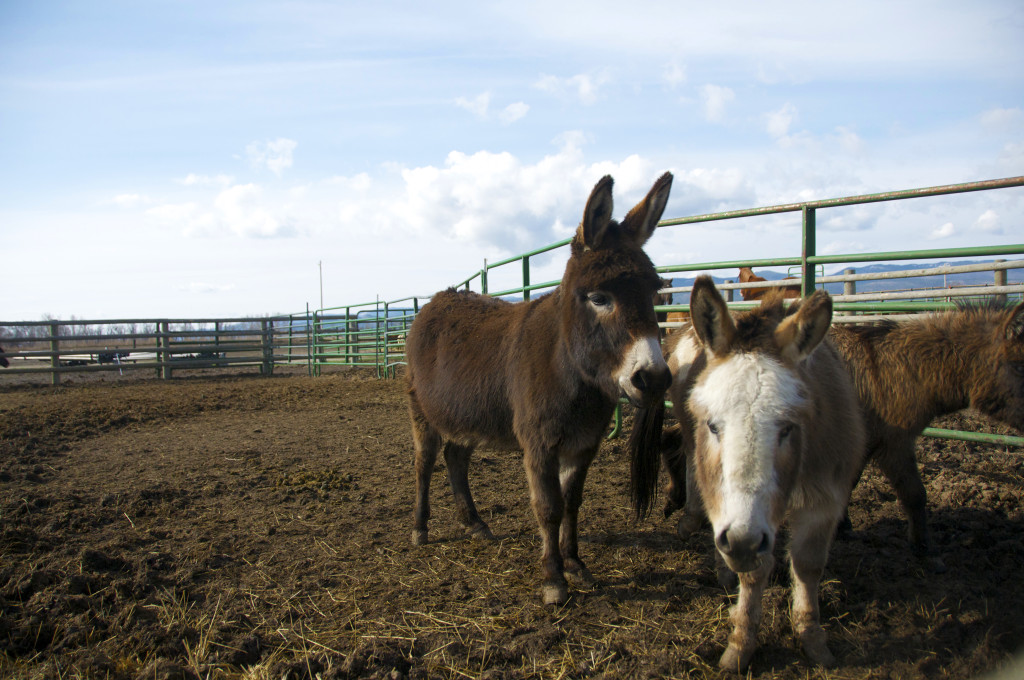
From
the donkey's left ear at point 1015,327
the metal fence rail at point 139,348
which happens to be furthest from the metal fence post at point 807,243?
the metal fence rail at point 139,348

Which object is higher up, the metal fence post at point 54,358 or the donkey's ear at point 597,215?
the donkey's ear at point 597,215

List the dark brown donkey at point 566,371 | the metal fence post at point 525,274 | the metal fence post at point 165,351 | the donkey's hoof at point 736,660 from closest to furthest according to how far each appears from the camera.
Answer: the donkey's hoof at point 736,660 < the dark brown donkey at point 566,371 < the metal fence post at point 525,274 < the metal fence post at point 165,351

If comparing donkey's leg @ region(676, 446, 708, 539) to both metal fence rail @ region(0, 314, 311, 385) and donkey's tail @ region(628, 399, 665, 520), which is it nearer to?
donkey's tail @ region(628, 399, 665, 520)

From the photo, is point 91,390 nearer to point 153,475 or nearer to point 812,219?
point 153,475

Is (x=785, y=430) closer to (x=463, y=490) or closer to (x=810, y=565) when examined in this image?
(x=810, y=565)

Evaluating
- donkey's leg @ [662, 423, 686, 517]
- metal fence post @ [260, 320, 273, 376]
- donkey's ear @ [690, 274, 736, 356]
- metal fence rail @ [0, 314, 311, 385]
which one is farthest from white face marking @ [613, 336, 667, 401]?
metal fence post @ [260, 320, 273, 376]

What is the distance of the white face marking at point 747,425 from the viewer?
215 cm

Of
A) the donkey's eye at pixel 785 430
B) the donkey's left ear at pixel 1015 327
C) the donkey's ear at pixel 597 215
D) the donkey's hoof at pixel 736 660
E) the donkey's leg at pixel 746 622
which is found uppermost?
the donkey's ear at pixel 597 215

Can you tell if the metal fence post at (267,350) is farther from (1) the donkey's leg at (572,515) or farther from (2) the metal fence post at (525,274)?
(1) the donkey's leg at (572,515)

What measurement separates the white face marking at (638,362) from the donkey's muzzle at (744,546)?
2.87 feet

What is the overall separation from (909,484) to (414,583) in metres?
2.91

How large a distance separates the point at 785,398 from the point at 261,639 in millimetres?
2625

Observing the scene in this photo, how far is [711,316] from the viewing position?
2537 millimetres

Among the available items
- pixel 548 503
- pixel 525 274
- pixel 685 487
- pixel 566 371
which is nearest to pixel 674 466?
pixel 685 487
